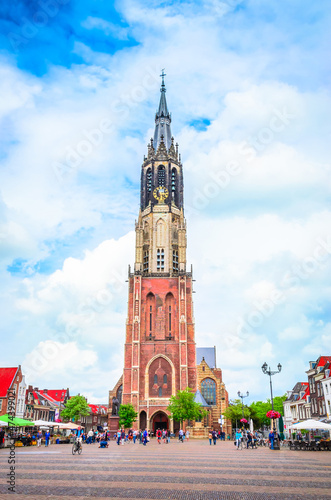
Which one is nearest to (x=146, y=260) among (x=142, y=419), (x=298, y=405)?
(x=142, y=419)

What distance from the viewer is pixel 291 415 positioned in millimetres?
70312

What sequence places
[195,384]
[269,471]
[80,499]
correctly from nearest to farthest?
[80,499] → [269,471] → [195,384]

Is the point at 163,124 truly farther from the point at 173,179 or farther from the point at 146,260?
the point at 146,260

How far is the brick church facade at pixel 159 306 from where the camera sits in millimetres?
62938

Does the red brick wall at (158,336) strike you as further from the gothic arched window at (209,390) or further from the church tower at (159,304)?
the gothic arched window at (209,390)

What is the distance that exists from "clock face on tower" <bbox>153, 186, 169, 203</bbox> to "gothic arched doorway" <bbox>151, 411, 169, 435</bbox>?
38811mm

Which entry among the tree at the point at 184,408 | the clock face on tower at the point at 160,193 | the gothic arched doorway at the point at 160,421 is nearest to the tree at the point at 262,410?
the gothic arched doorway at the point at 160,421

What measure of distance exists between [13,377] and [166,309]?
26.1 m

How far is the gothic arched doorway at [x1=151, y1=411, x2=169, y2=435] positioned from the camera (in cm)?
6228

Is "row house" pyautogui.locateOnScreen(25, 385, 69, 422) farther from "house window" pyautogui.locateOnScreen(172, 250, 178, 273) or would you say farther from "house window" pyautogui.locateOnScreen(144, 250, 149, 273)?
"house window" pyautogui.locateOnScreen(172, 250, 178, 273)

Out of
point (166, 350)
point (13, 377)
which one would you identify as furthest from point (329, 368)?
point (13, 377)

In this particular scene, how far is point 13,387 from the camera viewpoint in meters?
54.8

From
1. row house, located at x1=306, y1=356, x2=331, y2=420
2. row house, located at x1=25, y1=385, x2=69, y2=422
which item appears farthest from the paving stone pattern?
row house, located at x1=25, y1=385, x2=69, y2=422

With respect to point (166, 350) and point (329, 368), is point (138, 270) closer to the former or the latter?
point (166, 350)
